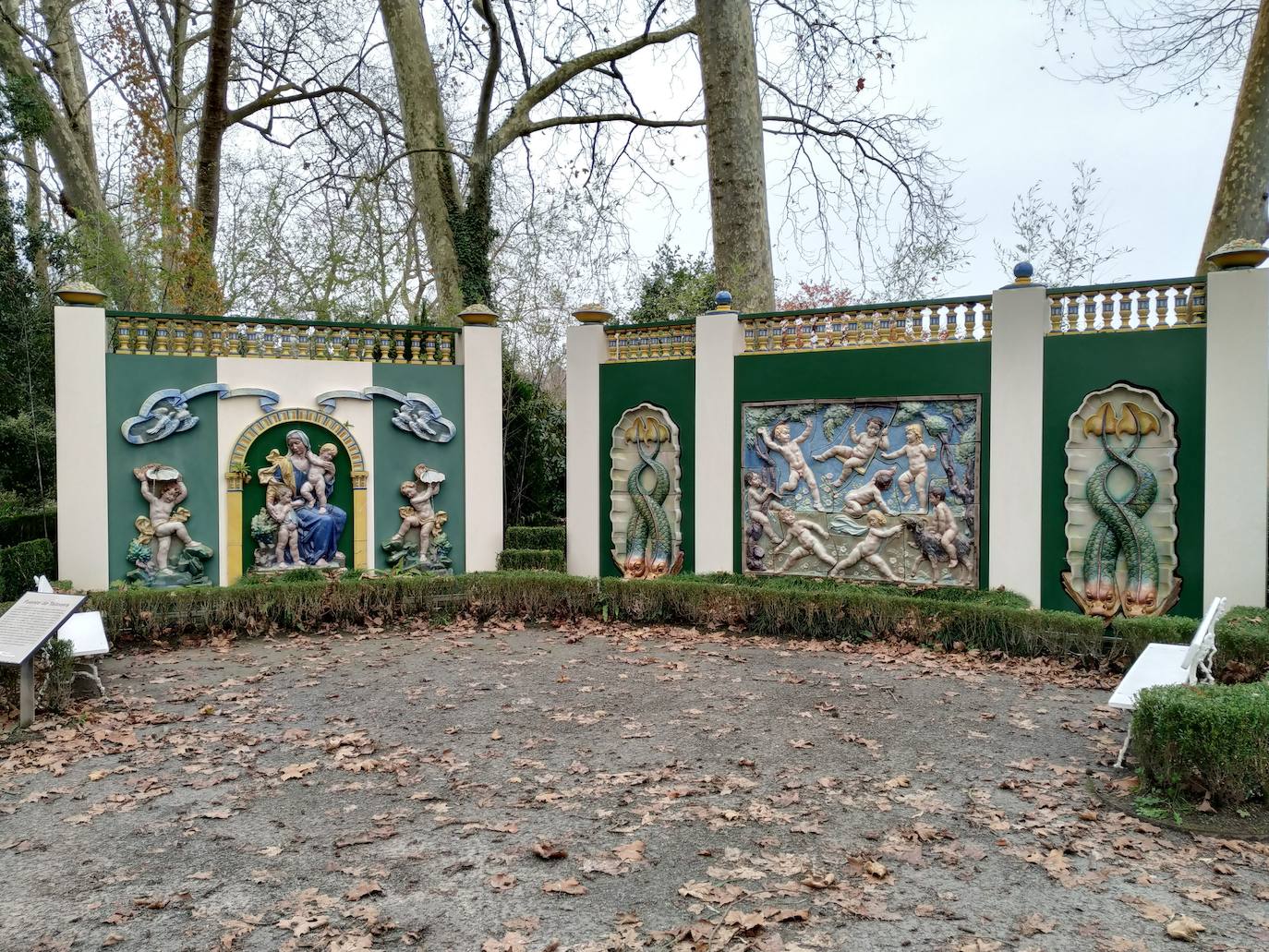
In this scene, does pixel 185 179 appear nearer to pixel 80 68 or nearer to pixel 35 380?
pixel 80 68

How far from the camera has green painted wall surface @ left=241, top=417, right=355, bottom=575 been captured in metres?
11.5

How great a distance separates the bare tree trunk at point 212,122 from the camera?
47.1 feet

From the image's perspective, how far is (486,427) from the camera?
12758 millimetres

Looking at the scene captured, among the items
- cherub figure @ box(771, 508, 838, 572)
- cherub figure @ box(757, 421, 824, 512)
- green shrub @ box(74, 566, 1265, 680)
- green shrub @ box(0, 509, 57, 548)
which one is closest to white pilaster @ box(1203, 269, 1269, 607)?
green shrub @ box(74, 566, 1265, 680)

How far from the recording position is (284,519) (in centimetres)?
1163

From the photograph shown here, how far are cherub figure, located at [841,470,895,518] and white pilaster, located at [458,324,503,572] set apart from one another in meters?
4.89

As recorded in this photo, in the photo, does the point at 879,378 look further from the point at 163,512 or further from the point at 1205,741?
the point at 163,512

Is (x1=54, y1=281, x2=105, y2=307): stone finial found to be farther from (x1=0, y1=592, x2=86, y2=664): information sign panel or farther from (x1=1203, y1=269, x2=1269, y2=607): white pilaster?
(x1=1203, y1=269, x2=1269, y2=607): white pilaster

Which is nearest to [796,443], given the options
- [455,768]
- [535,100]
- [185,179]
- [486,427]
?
[486,427]

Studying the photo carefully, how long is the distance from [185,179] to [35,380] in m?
7.86

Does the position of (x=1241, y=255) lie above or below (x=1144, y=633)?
above

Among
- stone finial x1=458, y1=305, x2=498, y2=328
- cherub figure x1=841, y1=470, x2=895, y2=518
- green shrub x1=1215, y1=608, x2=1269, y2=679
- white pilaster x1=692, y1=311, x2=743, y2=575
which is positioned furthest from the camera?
stone finial x1=458, y1=305, x2=498, y2=328

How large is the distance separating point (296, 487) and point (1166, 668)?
983 centimetres

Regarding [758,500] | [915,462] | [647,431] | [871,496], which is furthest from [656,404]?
[915,462]
